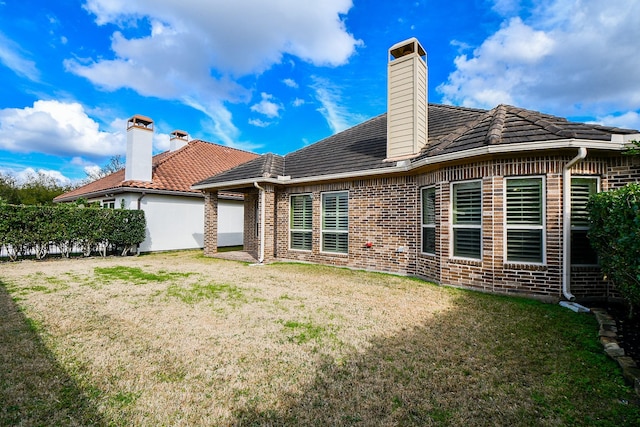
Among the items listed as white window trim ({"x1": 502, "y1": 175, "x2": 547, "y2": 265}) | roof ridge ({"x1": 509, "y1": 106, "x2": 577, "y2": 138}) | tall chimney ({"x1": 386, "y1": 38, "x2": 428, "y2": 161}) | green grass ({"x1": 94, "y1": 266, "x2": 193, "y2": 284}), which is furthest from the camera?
tall chimney ({"x1": 386, "y1": 38, "x2": 428, "y2": 161})

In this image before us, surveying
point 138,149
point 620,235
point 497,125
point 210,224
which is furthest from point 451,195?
point 138,149

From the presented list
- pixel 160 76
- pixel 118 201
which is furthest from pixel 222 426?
pixel 160 76

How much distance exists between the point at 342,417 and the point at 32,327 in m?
4.60

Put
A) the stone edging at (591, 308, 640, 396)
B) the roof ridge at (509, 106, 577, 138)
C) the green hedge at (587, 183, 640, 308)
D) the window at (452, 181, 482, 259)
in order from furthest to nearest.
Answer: the window at (452, 181, 482, 259) < the roof ridge at (509, 106, 577, 138) < the green hedge at (587, 183, 640, 308) < the stone edging at (591, 308, 640, 396)

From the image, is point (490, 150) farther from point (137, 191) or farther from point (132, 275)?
point (137, 191)

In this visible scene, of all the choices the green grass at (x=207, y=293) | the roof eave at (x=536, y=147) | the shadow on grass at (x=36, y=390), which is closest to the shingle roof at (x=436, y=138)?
the roof eave at (x=536, y=147)

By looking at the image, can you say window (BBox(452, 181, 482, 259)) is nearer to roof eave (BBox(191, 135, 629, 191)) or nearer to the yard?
roof eave (BBox(191, 135, 629, 191))

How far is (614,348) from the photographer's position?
3.56m

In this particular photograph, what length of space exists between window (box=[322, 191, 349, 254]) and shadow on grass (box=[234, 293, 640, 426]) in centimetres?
547

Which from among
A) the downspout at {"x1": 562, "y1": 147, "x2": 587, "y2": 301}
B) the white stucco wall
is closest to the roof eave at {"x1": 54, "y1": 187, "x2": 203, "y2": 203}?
the white stucco wall

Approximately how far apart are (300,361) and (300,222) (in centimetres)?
762

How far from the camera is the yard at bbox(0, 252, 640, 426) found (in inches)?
97.8

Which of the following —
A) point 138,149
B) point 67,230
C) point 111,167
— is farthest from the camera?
point 111,167

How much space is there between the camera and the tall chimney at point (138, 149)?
45.8 feet
